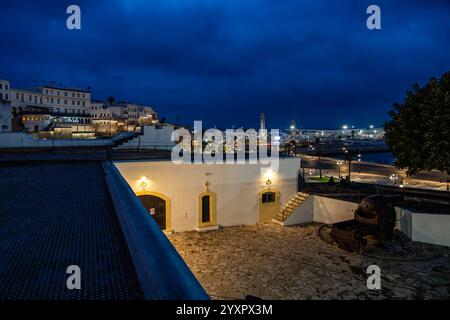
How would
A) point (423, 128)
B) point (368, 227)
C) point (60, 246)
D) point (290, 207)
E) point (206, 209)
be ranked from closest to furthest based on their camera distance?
point (60, 246) < point (368, 227) < point (423, 128) < point (206, 209) < point (290, 207)

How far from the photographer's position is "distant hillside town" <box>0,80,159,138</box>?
163 feet

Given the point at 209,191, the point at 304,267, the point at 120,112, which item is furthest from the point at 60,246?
the point at 120,112

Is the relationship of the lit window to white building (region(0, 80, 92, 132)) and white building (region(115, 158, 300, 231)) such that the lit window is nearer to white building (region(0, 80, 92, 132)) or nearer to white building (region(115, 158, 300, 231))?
white building (region(115, 158, 300, 231))

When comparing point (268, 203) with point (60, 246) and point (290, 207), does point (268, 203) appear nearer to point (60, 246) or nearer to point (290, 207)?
point (290, 207)

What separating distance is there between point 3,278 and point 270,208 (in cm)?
1837

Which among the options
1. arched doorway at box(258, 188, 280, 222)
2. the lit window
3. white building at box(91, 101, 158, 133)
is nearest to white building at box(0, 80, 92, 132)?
white building at box(91, 101, 158, 133)

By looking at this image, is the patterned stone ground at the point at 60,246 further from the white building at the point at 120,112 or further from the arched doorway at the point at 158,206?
the white building at the point at 120,112

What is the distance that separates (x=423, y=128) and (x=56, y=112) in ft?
231

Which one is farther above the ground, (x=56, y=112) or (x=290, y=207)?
(x=56, y=112)

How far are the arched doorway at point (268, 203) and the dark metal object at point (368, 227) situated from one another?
581cm

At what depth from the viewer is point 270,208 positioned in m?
20.8

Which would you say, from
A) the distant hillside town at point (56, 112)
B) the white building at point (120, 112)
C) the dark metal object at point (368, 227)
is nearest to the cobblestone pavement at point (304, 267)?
the dark metal object at point (368, 227)

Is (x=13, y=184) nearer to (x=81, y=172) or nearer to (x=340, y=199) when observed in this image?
(x=81, y=172)

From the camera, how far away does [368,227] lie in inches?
579
